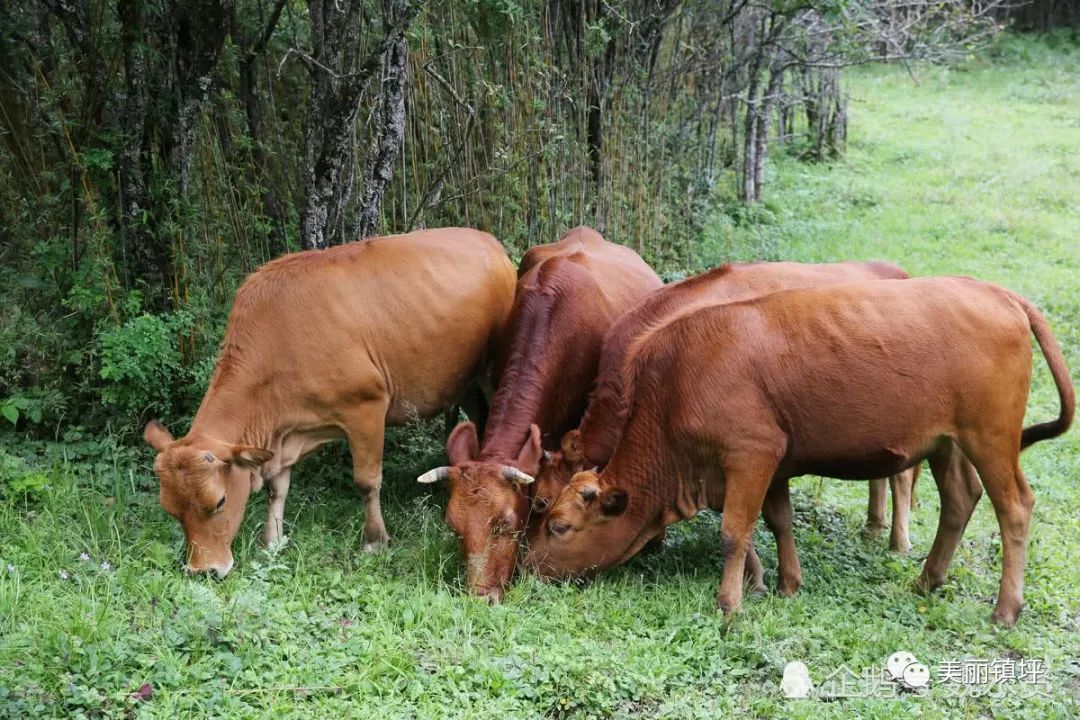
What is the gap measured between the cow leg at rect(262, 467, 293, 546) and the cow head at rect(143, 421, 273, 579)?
1.29 ft

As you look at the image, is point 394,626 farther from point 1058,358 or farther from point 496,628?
point 1058,358

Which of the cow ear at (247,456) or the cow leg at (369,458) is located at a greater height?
the cow ear at (247,456)

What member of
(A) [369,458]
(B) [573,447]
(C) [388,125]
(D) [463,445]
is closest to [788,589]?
(B) [573,447]

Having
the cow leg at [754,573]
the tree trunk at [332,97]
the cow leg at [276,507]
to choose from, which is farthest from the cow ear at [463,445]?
the tree trunk at [332,97]

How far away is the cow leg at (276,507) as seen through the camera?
6277 millimetres

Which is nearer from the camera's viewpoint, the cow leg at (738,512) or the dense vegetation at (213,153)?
the cow leg at (738,512)

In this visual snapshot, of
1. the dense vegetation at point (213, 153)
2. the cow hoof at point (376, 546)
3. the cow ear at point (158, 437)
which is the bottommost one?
the cow hoof at point (376, 546)

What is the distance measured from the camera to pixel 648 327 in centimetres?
630

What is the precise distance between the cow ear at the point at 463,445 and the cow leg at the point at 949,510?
2.69 m

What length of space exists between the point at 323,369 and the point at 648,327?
6.27 ft

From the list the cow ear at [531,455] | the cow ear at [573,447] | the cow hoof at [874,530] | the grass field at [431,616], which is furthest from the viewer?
the cow hoof at [874,530]

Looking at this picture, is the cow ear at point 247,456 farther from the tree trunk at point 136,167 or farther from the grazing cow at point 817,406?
the tree trunk at point 136,167

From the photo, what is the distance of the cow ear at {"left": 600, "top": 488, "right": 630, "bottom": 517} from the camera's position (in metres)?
5.91

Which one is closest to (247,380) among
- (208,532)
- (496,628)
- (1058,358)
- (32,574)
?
(208,532)
